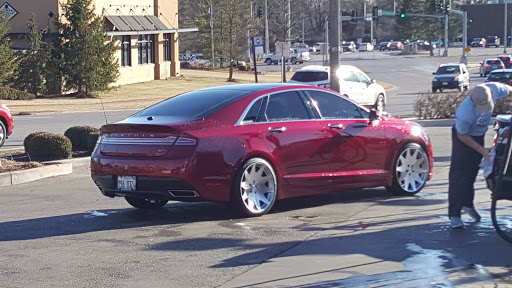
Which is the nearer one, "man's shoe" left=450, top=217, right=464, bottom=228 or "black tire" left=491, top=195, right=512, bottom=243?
"black tire" left=491, top=195, right=512, bottom=243

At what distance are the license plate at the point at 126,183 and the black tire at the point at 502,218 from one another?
391 cm

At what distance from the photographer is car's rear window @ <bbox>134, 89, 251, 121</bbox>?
9125 mm

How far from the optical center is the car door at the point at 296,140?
9.34 meters

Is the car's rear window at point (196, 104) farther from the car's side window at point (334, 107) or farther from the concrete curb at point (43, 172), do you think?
the concrete curb at point (43, 172)

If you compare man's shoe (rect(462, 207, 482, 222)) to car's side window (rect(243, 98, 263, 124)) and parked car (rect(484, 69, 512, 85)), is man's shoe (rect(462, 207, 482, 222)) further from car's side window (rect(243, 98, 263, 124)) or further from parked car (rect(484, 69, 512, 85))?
parked car (rect(484, 69, 512, 85))

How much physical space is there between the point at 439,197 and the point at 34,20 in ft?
110

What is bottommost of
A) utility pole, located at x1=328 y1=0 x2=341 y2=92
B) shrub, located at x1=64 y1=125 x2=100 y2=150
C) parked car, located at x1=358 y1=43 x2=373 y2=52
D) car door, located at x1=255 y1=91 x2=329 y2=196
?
shrub, located at x1=64 y1=125 x2=100 y2=150

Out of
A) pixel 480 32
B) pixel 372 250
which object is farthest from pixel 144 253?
pixel 480 32

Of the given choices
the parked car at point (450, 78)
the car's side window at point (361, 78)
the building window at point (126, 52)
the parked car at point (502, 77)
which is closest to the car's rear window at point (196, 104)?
the car's side window at point (361, 78)

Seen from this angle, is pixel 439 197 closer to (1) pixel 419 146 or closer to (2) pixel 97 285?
(1) pixel 419 146

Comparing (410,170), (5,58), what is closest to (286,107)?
(410,170)

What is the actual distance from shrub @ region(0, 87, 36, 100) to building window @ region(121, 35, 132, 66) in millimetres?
10578

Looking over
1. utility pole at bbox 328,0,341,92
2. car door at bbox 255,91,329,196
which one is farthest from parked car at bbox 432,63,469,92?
car door at bbox 255,91,329,196

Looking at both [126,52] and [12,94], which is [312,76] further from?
[126,52]
